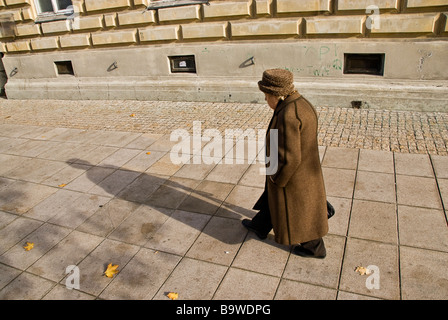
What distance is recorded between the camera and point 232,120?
7582 mm

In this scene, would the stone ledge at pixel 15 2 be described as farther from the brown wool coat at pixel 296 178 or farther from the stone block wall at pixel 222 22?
the brown wool coat at pixel 296 178

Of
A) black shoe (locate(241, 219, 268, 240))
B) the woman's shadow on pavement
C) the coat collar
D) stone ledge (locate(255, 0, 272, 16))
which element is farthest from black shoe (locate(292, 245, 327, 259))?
stone ledge (locate(255, 0, 272, 16))

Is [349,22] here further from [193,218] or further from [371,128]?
[193,218]

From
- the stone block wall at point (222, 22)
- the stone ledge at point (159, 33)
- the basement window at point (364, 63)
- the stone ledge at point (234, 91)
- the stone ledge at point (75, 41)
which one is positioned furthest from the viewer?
the stone ledge at point (75, 41)

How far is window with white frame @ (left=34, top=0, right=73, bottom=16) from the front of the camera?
10111mm

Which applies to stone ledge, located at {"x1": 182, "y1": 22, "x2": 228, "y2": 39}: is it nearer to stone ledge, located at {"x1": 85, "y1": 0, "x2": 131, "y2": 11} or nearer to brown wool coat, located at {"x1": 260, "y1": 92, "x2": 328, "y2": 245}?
stone ledge, located at {"x1": 85, "y1": 0, "x2": 131, "y2": 11}

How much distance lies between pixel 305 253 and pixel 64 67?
9.79 meters

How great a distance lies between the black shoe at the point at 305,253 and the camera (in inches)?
138

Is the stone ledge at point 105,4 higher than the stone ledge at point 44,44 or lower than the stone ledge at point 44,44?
higher

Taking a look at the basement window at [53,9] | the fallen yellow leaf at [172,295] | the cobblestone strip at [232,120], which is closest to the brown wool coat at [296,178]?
the fallen yellow leaf at [172,295]

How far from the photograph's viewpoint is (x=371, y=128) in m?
6.62

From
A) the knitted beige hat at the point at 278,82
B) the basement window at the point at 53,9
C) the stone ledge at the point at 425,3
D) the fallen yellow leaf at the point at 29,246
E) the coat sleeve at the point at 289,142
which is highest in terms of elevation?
the basement window at the point at 53,9

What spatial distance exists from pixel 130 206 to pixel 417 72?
6.09m

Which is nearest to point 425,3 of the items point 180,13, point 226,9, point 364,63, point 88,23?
point 364,63
